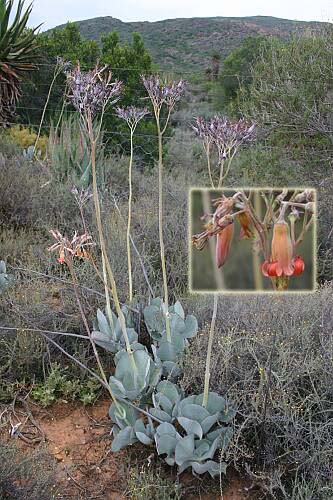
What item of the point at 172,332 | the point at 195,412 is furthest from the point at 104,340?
the point at 195,412

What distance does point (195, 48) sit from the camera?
1107 inches

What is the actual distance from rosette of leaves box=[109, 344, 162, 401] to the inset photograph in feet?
3.94

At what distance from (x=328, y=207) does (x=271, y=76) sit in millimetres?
2469

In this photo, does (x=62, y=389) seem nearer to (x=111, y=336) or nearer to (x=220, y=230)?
(x=111, y=336)

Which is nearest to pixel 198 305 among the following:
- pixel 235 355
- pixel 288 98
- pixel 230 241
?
pixel 235 355

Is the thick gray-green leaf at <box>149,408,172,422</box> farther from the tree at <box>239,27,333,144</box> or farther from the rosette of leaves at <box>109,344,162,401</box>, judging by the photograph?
the tree at <box>239,27,333,144</box>

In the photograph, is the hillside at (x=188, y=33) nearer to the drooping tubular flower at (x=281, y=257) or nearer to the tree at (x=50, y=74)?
the tree at (x=50, y=74)

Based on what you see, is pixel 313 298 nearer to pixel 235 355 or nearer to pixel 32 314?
pixel 235 355

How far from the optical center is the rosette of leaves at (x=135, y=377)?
279 centimetres

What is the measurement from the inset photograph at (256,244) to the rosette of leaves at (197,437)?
1.06 metres

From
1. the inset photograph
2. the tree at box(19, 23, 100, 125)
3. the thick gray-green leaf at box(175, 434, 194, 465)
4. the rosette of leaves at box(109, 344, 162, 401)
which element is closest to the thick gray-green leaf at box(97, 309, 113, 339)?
the rosette of leaves at box(109, 344, 162, 401)

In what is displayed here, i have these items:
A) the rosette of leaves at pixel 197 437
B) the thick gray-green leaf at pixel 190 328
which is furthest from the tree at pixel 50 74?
the rosette of leaves at pixel 197 437

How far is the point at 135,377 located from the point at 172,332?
0.43 m

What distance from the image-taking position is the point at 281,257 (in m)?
1.59
